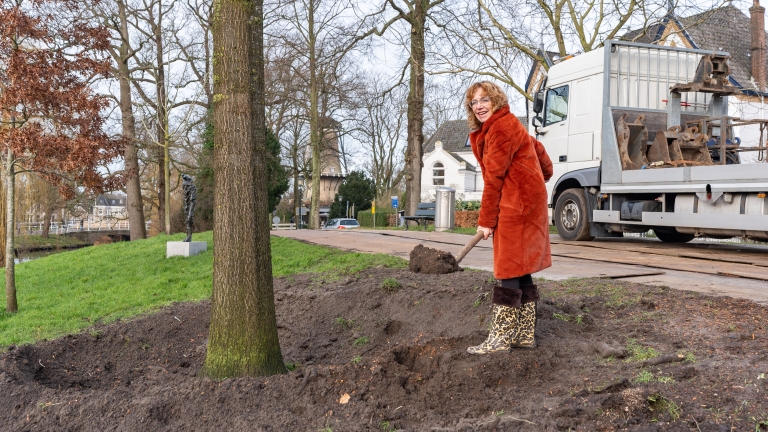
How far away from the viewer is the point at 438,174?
185 ft

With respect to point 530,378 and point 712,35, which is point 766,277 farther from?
point 712,35

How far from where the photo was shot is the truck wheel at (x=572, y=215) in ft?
43.0

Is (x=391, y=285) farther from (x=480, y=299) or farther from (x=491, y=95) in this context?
(x=491, y=95)

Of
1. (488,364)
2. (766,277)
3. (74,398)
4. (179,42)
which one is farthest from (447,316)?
(179,42)

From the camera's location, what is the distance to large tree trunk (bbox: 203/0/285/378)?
4.20 meters

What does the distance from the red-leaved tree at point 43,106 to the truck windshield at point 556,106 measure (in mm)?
8747

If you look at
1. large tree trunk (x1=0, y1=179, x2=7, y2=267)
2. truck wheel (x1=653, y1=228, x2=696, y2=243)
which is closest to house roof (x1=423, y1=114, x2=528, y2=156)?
large tree trunk (x1=0, y1=179, x2=7, y2=267)

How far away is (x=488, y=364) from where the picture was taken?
404cm

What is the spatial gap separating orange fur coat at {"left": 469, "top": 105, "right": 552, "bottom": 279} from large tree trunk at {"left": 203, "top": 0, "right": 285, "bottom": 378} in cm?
153

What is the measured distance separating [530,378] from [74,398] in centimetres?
277

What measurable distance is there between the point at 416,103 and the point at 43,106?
605 inches

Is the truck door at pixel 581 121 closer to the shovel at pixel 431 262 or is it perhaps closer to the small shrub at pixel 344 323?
the shovel at pixel 431 262

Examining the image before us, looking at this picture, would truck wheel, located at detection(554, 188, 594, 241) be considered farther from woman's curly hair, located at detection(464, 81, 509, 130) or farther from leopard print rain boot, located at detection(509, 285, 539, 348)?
woman's curly hair, located at detection(464, 81, 509, 130)

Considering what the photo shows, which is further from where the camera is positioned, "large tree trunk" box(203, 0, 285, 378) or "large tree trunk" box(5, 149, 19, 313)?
"large tree trunk" box(5, 149, 19, 313)
